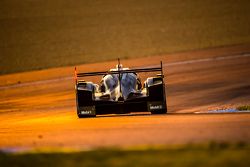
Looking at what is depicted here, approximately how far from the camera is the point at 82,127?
21188 mm

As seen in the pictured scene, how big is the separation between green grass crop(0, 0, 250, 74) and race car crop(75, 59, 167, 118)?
33734mm

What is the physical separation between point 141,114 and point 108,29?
46122mm

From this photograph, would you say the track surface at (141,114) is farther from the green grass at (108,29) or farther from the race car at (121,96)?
the green grass at (108,29)

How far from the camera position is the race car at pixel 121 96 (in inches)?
928

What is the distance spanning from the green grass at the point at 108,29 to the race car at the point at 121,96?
33.7m

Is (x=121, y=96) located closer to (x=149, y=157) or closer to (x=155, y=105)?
(x=155, y=105)

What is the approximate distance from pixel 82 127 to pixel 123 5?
55574mm

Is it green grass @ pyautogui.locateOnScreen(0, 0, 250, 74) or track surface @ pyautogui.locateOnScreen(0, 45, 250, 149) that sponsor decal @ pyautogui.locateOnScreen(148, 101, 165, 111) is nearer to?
track surface @ pyautogui.locateOnScreen(0, 45, 250, 149)

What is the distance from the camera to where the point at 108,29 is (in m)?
70.8

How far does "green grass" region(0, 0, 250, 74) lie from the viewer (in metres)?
62.5

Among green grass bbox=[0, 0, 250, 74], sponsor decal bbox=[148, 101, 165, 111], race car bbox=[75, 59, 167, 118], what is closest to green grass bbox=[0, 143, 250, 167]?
race car bbox=[75, 59, 167, 118]

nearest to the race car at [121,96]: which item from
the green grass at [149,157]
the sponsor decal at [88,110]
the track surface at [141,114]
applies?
the sponsor decal at [88,110]

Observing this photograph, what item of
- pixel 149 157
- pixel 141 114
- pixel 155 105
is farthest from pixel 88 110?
pixel 149 157

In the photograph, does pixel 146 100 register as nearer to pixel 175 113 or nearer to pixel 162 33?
pixel 175 113
